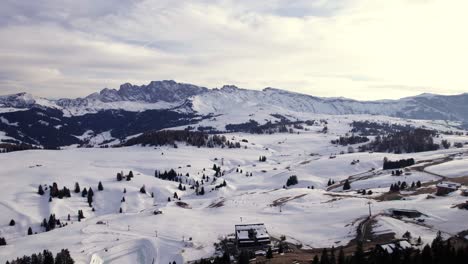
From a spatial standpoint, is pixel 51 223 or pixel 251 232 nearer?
pixel 251 232

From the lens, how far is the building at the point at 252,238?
107m

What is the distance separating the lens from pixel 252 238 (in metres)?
108

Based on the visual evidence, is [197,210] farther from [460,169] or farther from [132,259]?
[460,169]

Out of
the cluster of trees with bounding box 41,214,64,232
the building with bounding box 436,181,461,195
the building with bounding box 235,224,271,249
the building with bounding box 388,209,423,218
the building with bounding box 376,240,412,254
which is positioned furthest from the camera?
the cluster of trees with bounding box 41,214,64,232

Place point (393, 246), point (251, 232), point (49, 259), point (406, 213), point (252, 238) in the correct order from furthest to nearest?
point (406, 213)
point (251, 232)
point (252, 238)
point (49, 259)
point (393, 246)

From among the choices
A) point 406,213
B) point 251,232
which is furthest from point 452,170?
point 251,232

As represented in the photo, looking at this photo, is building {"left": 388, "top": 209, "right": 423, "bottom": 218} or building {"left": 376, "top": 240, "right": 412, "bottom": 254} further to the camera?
building {"left": 388, "top": 209, "right": 423, "bottom": 218}

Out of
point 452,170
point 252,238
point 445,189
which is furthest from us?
point 452,170

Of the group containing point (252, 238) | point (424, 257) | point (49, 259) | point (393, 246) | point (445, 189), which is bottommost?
point (49, 259)

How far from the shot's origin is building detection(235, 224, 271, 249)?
10744 centimetres

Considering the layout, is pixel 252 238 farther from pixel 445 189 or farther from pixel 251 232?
pixel 445 189

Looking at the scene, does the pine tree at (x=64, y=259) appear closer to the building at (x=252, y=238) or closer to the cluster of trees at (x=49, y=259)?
the cluster of trees at (x=49, y=259)

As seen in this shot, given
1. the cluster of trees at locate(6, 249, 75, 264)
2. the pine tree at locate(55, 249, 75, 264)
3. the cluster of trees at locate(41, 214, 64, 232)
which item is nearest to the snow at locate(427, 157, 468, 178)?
the pine tree at locate(55, 249, 75, 264)

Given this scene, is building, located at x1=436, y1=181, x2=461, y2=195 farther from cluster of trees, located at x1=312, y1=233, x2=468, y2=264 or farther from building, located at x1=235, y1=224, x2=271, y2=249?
cluster of trees, located at x1=312, y1=233, x2=468, y2=264
